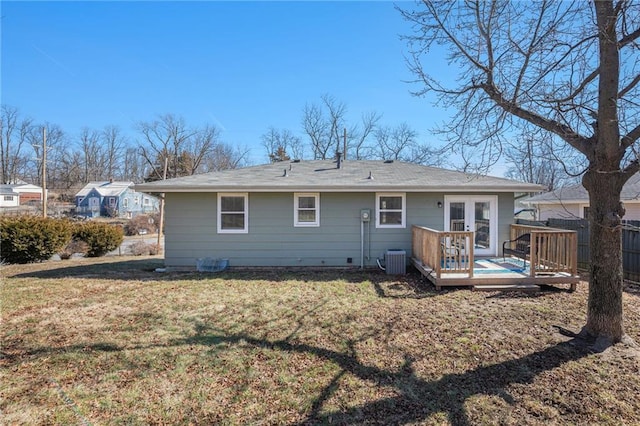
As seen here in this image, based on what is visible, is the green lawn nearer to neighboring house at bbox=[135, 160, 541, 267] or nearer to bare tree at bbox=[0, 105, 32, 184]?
neighboring house at bbox=[135, 160, 541, 267]

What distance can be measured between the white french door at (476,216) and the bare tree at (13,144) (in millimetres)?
57854

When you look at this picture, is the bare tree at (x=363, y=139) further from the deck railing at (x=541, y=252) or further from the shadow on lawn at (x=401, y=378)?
the shadow on lawn at (x=401, y=378)

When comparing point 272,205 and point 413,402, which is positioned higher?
point 272,205

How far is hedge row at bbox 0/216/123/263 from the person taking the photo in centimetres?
1098

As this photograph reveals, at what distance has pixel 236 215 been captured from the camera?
913 cm

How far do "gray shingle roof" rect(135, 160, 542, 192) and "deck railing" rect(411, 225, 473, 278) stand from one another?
1.48 metres

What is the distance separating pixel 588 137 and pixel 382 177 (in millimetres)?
5572

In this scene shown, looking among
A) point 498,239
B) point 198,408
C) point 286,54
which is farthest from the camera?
point 286,54

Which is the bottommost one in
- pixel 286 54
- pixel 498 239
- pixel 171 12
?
pixel 498 239

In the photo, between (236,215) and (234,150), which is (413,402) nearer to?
(236,215)

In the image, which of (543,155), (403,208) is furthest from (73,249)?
(543,155)

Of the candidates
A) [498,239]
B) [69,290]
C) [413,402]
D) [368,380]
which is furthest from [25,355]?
[498,239]

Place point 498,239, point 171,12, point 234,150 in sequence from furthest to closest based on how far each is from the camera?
1. point 234,150
2. point 498,239
3. point 171,12

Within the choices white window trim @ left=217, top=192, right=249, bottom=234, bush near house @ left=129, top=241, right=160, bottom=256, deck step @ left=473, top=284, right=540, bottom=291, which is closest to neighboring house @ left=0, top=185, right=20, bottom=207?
bush near house @ left=129, top=241, right=160, bottom=256
